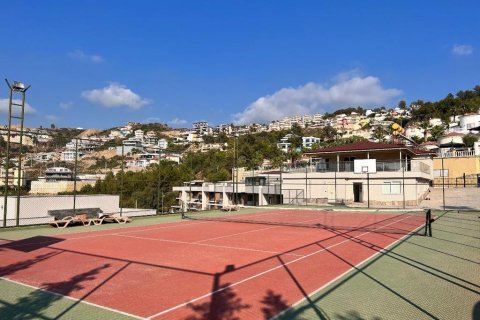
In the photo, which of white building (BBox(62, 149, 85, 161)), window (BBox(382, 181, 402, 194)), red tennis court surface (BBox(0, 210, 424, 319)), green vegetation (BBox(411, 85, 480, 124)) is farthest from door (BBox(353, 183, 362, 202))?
green vegetation (BBox(411, 85, 480, 124))

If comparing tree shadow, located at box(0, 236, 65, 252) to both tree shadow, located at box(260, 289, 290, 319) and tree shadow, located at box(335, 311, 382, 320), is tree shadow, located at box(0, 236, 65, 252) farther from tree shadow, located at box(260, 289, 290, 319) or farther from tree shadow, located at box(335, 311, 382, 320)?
tree shadow, located at box(335, 311, 382, 320)

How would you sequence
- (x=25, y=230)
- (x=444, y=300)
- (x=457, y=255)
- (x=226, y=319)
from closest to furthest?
(x=226, y=319) → (x=444, y=300) → (x=457, y=255) → (x=25, y=230)

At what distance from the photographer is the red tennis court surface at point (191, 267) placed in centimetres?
602

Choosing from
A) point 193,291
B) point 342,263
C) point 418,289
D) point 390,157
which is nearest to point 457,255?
point 342,263

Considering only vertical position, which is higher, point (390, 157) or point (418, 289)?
point (390, 157)

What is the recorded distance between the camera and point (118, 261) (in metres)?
9.18

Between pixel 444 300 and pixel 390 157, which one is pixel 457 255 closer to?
pixel 444 300

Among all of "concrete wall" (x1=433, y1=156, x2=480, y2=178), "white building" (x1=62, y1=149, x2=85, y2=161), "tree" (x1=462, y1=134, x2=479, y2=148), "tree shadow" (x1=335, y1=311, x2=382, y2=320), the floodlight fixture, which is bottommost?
"tree shadow" (x1=335, y1=311, x2=382, y2=320)

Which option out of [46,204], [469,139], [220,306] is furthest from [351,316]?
[469,139]

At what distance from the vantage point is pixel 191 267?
8609mm

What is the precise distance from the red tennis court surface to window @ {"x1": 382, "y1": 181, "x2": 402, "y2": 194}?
20.5 m

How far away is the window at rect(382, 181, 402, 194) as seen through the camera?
33812 mm

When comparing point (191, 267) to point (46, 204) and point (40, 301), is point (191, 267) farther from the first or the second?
point (46, 204)

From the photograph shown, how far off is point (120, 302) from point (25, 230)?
11.2 m
